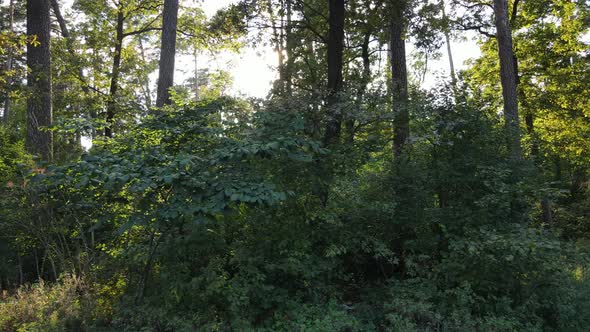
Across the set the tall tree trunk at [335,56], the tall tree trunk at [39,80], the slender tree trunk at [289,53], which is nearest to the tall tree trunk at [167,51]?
the tall tree trunk at [39,80]

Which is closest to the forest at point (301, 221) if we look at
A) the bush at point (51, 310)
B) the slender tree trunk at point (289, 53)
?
the bush at point (51, 310)

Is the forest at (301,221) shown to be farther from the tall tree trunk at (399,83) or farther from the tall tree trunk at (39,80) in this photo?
the tall tree trunk at (39,80)

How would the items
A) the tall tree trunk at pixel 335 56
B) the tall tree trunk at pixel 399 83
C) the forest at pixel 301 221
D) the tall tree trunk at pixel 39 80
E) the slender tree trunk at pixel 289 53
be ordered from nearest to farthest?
the forest at pixel 301 221, the tall tree trunk at pixel 335 56, the tall tree trunk at pixel 399 83, the tall tree trunk at pixel 39 80, the slender tree trunk at pixel 289 53

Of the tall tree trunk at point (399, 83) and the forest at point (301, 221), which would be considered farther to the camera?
the tall tree trunk at point (399, 83)

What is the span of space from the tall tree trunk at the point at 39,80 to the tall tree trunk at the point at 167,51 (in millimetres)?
2558

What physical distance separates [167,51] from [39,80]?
304 centimetres

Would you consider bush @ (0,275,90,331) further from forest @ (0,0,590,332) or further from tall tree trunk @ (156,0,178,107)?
tall tree trunk @ (156,0,178,107)

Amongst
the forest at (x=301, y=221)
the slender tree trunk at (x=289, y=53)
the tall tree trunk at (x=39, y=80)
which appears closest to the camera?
the forest at (x=301, y=221)

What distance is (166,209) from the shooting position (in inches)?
164

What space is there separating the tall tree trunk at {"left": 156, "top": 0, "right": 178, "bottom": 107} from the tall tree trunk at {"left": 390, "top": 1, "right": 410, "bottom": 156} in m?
5.58

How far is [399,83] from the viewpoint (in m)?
7.86

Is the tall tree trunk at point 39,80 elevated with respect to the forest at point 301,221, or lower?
elevated

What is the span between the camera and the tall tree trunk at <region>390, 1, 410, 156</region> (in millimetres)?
6938

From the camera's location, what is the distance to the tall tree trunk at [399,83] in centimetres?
694
